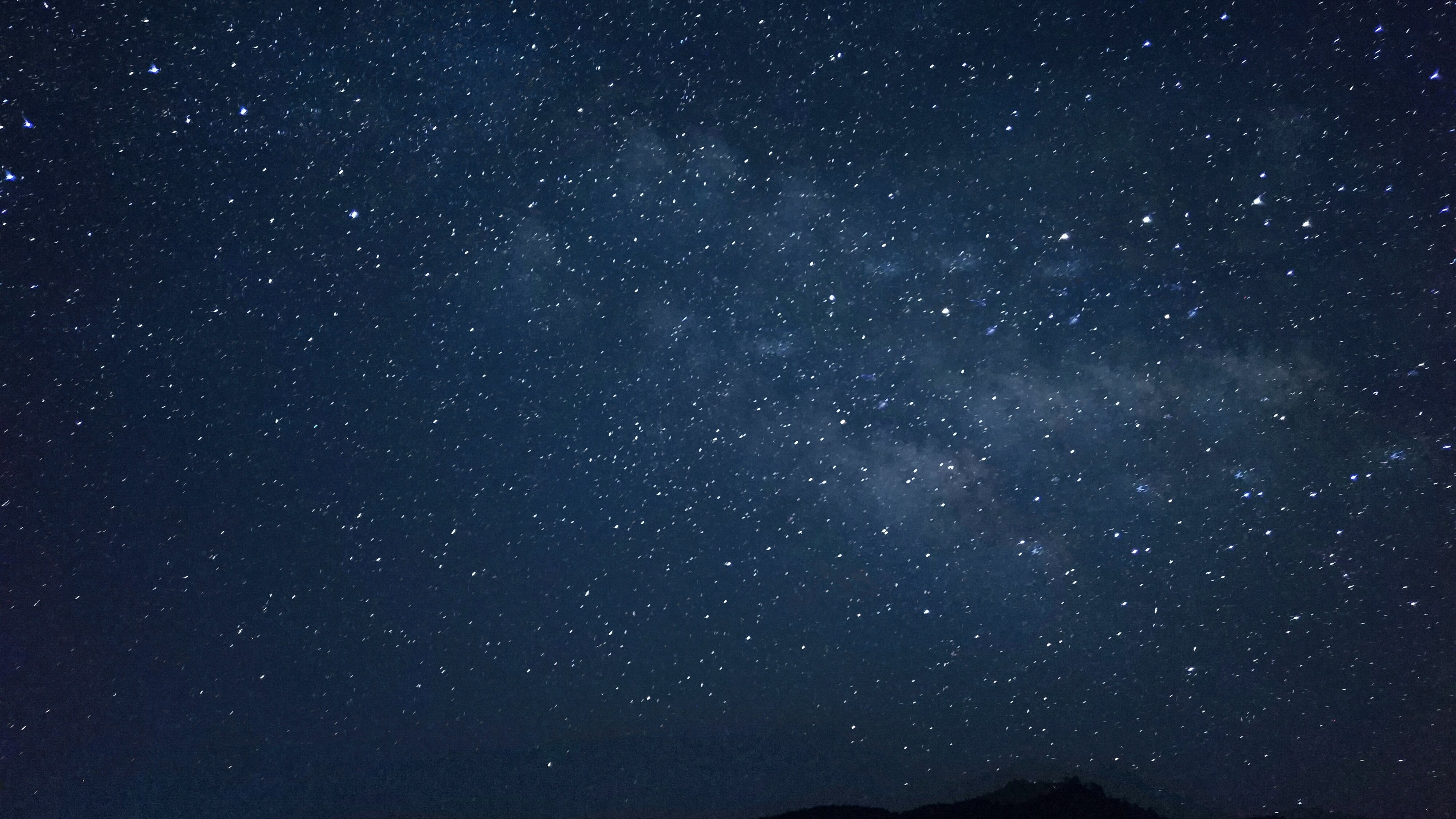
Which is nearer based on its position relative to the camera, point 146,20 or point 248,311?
point 146,20

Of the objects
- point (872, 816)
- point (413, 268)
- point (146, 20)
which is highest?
point (146, 20)

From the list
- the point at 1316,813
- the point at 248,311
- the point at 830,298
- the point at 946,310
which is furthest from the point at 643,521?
the point at 1316,813

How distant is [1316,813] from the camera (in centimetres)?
689

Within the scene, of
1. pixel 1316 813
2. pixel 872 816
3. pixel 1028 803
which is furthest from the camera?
pixel 1028 803

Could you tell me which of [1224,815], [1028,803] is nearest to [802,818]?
[1028,803]

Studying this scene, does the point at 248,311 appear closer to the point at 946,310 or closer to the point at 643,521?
the point at 643,521

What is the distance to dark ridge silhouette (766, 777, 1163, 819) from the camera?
8.91 m

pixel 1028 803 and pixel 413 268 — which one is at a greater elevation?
pixel 413 268

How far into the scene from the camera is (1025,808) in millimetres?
10055

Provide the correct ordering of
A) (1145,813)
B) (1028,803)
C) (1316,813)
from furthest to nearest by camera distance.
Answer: (1028,803) → (1145,813) → (1316,813)

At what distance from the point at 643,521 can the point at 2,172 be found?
15.6 feet

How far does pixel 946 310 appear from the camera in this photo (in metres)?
5.87

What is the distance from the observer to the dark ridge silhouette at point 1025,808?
891 centimetres

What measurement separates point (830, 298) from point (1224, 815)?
245 inches
